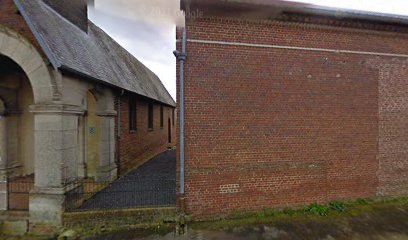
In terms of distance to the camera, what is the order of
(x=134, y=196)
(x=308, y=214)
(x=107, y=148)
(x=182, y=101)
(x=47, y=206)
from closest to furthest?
(x=47, y=206) < (x=182, y=101) < (x=308, y=214) < (x=134, y=196) < (x=107, y=148)

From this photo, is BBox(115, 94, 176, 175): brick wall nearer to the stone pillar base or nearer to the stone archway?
the stone archway

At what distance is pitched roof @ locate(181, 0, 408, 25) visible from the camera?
5.41 m

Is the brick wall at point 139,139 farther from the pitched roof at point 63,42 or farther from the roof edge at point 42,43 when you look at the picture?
the roof edge at point 42,43

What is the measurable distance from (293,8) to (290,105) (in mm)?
2627

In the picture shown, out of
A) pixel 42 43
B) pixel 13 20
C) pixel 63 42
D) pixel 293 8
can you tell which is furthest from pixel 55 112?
pixel 293 8

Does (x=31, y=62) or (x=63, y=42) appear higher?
(x=63, y=42)

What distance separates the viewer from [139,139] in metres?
10.9

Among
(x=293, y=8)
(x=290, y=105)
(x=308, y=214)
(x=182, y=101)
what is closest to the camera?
(x=182, y=101)

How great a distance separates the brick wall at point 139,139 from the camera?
8.86 meters

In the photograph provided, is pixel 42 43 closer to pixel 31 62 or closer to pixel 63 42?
pixel 31 62

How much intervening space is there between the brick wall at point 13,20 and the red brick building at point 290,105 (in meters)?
3.60

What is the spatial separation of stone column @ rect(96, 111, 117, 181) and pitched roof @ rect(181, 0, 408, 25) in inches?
181

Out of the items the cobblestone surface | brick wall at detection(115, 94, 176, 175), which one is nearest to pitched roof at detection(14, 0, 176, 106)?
brick wall at detection(115, 94, 176, 175)

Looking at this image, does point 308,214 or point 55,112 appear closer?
point 55,112
